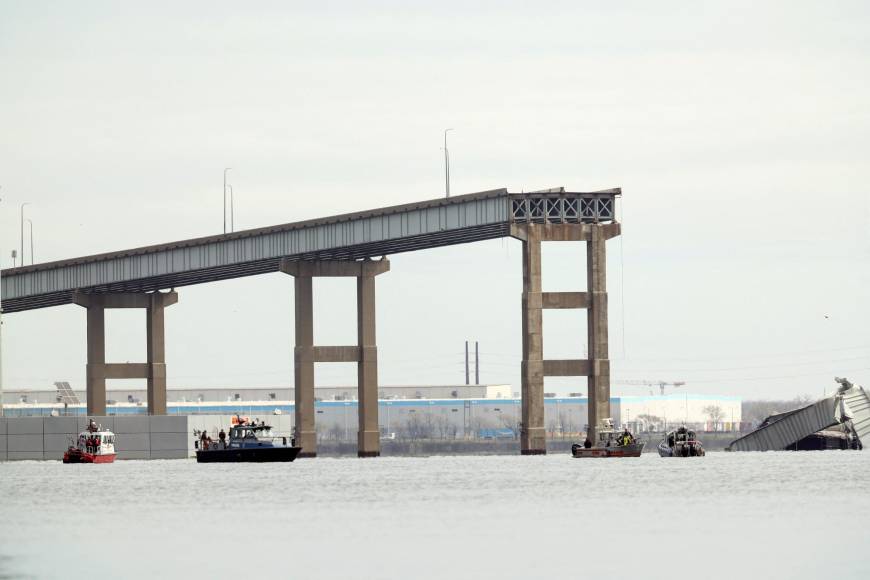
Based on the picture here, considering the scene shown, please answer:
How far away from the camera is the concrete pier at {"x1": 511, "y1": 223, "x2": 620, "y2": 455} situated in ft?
525

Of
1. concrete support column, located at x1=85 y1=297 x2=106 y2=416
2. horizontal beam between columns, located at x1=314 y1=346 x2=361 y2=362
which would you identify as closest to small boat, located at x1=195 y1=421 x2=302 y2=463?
horizontal beam between columns, located at x1=314 y1=346 x2=361 y2=362

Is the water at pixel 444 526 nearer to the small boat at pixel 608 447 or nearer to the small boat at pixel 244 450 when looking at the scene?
the small boat at pixel 244 450

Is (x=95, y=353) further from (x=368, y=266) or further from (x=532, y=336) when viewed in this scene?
(x=532, y=336)

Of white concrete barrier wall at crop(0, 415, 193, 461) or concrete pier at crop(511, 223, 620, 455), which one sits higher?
concrete pier at crop(511, 223, 620, 455)

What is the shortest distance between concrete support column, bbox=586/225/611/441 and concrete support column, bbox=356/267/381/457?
23.5 meters

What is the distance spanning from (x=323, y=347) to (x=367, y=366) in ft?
14.5

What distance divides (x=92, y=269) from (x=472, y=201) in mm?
50532

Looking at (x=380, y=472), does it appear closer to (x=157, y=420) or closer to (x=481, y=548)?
(x=157, y=420)

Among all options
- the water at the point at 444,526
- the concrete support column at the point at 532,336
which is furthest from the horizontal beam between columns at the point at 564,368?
the water at the point at 444,526

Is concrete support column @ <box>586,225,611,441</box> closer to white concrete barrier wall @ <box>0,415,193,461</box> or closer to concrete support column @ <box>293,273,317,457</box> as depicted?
concrete support column @ <box>293,273,317,457</box>

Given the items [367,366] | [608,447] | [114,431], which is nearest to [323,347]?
[367,366]

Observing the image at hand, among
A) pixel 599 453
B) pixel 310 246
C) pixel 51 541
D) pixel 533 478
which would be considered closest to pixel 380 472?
pixel 533 478

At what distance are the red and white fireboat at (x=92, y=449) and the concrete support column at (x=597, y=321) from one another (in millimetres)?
40299

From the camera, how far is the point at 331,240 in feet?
567
